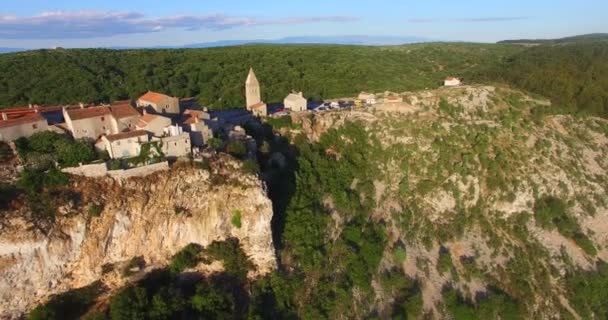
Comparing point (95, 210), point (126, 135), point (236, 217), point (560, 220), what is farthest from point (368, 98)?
point (95, 210)

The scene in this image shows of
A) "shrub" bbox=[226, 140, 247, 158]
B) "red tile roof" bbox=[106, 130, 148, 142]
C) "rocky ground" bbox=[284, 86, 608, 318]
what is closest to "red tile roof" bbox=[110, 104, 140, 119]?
"red tile roof" bbox=[106, 130, 148, 142]

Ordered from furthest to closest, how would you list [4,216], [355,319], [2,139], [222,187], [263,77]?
[263,77] → [355,319] → [222,187] → [2,139] → [4,216]

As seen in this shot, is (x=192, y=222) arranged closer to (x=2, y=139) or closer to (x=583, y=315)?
(x=2, y=139)

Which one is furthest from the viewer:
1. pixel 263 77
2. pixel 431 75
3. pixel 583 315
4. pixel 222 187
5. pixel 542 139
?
pixel 431 75

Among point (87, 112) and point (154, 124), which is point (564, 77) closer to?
point (154, 124)

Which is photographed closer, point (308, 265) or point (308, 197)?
point (308, 265)

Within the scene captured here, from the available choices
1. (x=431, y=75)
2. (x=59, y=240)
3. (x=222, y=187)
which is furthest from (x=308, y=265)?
(x=431, y=75)
